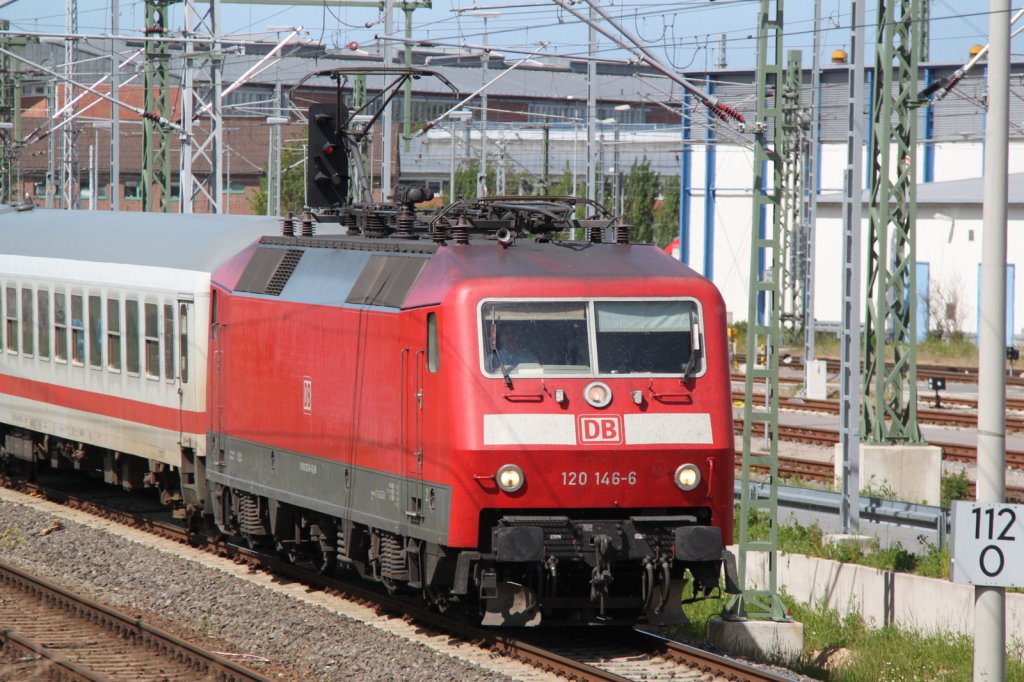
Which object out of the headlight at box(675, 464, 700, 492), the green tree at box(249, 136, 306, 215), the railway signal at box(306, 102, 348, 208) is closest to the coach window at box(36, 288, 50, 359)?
the railway signal at box(306, 102, 348, 208)

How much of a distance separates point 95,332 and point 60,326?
1.14 m

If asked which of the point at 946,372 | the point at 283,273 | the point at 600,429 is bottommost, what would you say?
the point at 946,372

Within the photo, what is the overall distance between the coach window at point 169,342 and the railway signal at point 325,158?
8.38ft

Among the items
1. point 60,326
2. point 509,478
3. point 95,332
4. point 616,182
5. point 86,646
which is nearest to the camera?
point 509,478

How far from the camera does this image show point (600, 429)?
11.4 m

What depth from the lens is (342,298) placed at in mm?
13211

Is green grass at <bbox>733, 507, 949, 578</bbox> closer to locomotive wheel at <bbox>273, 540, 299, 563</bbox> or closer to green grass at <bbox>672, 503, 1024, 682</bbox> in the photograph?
green grass at <bbox>672, 503, 1024, 682</bbox>

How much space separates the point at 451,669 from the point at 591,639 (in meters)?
1.75

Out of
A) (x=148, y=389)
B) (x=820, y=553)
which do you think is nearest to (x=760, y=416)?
(x=820, y=553)

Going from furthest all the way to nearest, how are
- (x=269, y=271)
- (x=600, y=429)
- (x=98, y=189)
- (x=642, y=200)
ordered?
1. (x=98, y=189)
2. (x=642, y=200)
3. (x=269, y=271)
4. (x=600, y=429)

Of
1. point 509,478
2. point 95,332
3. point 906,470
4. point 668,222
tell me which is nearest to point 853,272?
point 906,470

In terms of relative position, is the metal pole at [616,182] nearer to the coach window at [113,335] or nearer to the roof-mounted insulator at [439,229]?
the coach window at [113,335]

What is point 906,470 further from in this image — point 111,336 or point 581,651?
point 111,336

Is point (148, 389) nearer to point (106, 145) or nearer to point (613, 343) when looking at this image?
point (613, 343)
